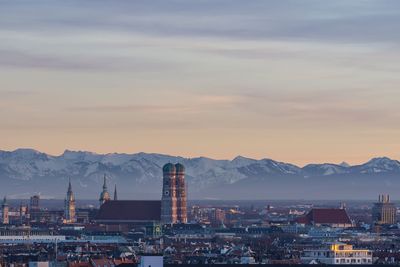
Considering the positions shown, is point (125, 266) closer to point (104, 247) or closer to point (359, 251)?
point (359, 251)

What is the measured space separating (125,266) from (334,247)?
150ft

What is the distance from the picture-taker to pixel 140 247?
187750 mm

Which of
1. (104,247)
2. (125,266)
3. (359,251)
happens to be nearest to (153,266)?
(125,266)

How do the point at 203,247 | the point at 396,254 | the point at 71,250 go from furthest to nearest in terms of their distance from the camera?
the point at 203,247 < the point at 71,250 < the point at 396,254

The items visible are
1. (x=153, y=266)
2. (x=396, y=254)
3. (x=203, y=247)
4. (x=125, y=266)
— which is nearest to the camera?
(x=153, y=266)

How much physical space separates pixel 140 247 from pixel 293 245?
1940 cm

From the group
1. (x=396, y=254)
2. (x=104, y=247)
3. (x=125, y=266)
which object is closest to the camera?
(x=125, y=266)

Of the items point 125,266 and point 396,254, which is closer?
point 125,266

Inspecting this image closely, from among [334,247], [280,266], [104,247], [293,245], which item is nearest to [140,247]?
[104,247]

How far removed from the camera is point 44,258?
14612cm

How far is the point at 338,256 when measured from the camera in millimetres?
154625

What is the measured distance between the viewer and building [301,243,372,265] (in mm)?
149750

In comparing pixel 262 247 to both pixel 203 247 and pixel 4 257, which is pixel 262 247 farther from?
pixel 4 257

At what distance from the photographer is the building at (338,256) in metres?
150
